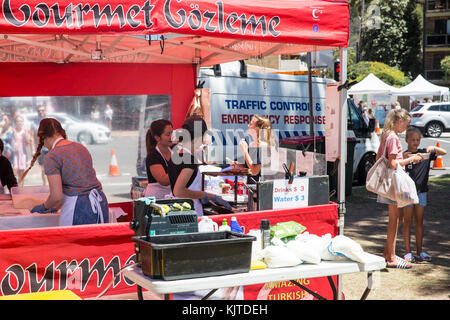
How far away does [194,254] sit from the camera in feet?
10.3

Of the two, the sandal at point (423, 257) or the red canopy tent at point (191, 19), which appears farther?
the sandal at point (423, 257)

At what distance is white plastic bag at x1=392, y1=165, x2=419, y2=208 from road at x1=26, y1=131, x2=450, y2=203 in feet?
16.1

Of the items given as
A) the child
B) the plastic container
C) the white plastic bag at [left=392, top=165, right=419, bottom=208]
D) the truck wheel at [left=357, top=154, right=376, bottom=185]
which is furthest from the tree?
the plastic container

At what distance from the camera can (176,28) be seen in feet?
13.3

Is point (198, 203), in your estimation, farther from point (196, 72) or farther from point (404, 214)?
point (196, 72)

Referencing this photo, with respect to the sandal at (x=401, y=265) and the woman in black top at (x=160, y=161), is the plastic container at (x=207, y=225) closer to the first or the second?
the woman in black top at (x=160, y=161)

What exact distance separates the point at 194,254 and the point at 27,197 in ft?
10.5

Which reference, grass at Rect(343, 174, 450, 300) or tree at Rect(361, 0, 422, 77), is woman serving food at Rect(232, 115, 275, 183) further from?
tree at Rect(361, 0, 422, 77)

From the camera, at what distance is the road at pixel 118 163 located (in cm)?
1010

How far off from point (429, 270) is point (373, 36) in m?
50.1

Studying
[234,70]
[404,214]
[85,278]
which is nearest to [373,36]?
Result: [234,70]

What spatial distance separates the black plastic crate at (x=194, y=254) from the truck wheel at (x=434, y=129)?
2726 centimetres

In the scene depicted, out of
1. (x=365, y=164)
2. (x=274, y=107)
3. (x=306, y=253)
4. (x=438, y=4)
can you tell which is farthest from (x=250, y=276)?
(x=438, y=4)

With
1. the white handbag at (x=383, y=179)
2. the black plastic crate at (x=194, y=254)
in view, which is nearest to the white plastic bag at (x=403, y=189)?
the white handbag at (x=383, y=179)
